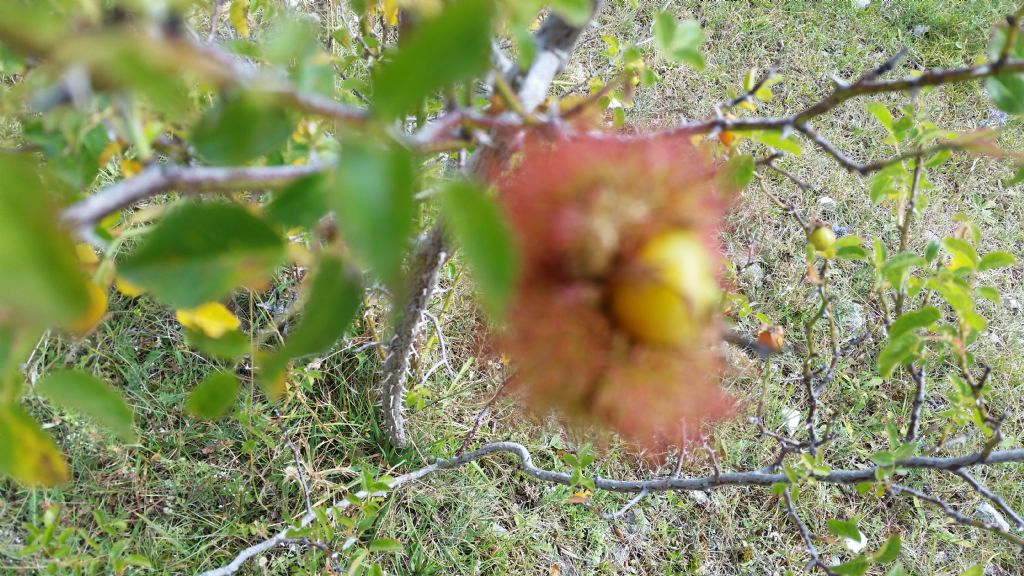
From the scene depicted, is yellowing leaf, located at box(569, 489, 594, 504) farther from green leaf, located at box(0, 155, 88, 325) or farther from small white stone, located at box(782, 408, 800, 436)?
green leaf, located at box(0, 155, 88, 325)

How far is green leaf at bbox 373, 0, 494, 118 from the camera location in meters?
0.25

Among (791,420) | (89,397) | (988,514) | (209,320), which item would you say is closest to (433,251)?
(209,320)

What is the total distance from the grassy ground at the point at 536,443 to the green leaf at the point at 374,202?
621 mm

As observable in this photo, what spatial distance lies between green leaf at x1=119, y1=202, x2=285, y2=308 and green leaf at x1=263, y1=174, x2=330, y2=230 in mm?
42

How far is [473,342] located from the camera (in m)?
1.61

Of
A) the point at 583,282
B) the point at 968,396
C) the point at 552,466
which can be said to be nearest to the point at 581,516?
the point at 552,466

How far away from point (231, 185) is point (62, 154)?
16 cm

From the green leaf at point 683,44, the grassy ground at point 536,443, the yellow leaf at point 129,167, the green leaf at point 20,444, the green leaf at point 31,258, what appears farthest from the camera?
the grassy ground at point 536,443

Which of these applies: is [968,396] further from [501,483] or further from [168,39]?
[501,483]

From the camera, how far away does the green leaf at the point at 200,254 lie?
31 cm

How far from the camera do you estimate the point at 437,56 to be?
0.84 feet

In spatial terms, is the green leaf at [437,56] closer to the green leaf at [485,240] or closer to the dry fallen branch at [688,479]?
the green leaf at [485,240]

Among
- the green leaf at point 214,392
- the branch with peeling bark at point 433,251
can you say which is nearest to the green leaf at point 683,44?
the branch with peeling bark at point 433,251

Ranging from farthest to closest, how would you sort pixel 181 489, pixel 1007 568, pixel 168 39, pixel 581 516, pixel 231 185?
1. pixel 1007 568
2. pixel 581 516
3. pixel 181 489
4. pixel 231 185
5. pixel 168 39
